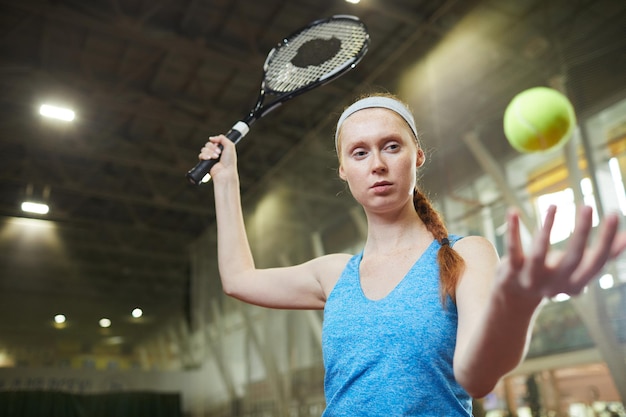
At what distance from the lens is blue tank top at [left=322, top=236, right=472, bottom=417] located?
66cm

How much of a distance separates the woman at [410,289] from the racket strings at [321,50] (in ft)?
2.04

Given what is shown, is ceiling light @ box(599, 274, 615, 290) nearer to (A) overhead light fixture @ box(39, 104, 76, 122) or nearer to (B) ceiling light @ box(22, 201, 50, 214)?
(A) overhead light fixture @ box(39, 104, 76, 122)

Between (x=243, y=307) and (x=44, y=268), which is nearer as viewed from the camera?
(x=243, y=307)

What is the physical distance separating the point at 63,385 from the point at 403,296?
7.77m

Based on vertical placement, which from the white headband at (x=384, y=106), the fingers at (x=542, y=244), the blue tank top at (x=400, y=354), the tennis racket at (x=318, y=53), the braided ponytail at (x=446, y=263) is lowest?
the blue tank top at (x=400, y=354)

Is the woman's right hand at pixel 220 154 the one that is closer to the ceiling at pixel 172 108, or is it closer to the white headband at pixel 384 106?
the white headband at pixel 384 106

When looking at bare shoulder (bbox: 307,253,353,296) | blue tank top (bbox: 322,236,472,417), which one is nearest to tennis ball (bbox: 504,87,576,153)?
bare shoulder (bbox: 307,253,353,296)

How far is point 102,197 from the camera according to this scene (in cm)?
796

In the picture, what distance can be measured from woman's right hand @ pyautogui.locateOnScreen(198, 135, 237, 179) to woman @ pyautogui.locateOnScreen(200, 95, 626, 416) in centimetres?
27

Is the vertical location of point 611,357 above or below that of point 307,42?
below

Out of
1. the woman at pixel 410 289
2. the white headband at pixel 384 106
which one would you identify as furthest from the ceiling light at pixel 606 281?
the white headband at pixel 384 106

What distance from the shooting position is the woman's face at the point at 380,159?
79cm

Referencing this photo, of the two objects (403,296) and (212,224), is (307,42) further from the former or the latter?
(212,224)

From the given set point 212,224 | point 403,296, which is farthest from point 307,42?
point 212,224
